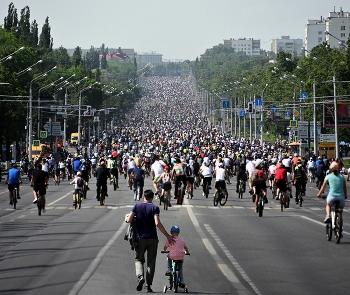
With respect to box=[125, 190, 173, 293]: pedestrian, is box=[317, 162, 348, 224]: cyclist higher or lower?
higher

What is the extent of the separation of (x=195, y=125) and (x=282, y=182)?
15734 centimetres

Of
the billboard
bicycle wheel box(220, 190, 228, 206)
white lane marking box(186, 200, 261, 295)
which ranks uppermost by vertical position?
the billboard

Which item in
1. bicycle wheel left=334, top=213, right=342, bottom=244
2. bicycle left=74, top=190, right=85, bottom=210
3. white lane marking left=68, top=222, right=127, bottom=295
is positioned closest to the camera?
white lane marking left=68, top=222, right=127, bottom=295

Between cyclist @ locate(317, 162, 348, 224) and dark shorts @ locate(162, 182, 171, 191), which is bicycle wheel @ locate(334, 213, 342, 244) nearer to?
cyclist @ locate(317, 162, 348, 224)

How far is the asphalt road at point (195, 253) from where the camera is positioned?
15.9 meters

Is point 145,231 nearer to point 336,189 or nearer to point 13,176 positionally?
point 336,189

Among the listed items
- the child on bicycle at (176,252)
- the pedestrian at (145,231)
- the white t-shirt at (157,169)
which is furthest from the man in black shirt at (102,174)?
the child on bicycle at (176,252)

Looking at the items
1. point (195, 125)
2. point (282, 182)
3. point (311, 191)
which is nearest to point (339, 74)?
point (311, 191)

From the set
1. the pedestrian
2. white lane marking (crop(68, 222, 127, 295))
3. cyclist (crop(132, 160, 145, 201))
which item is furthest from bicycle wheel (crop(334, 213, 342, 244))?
cyclist (crop(132, 160, 145, 201))

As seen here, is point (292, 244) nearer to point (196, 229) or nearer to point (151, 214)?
point (196, 229)

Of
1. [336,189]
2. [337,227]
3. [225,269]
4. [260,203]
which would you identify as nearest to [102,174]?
[260,203]

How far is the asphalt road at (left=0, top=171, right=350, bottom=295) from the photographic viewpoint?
1591cm

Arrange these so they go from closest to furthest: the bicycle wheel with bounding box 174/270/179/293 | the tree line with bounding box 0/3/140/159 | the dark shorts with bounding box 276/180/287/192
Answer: the bicycle wheel with bounding box 174/270/179/293 < the dark shorts with bounding box 276/180/287/192 < the tree line with bounding box 0/3/140/159

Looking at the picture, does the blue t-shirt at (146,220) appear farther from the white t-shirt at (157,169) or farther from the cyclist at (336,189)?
the white t-shirt at (157,169)
